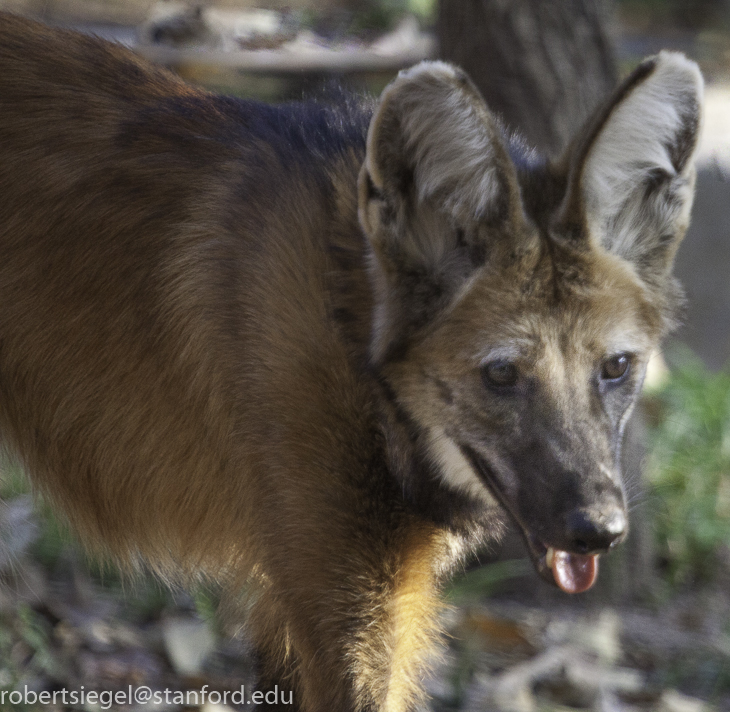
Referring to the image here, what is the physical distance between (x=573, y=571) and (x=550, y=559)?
74mm

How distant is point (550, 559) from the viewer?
6.29 feet

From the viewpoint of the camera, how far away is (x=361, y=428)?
6.68 ft

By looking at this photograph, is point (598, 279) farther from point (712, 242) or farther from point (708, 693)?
point (712, 242)

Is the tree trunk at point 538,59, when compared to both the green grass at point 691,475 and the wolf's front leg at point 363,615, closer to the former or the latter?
the green grass at point 691,475

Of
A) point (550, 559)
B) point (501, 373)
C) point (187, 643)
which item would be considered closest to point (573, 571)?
point (550, 559)

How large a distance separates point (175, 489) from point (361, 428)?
0.60 m

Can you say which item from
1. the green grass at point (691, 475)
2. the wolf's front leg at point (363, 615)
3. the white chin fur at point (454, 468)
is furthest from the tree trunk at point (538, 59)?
the wolf's front leg at point (363, 615)

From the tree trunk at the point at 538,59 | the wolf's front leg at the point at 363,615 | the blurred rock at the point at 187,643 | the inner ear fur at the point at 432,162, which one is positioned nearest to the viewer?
the inner ear fur at the point at 432,162

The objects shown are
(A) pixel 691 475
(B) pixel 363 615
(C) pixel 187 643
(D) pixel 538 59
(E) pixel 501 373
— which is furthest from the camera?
(A) pixel 691 475

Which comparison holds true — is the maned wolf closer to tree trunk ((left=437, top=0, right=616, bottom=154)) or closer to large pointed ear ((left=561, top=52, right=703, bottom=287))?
large pointed ear ((left=561, top=52, right=703, bottom=287))

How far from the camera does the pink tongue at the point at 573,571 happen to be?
1932mm

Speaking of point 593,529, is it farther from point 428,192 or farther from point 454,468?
point 428,192

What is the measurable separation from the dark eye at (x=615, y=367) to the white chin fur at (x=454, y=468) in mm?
368

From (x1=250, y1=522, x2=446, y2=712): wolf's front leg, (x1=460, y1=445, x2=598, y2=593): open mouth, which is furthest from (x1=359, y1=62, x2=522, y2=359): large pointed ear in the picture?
(x1=250, y1=522, x2=446, y2=712): wolf's front leg
